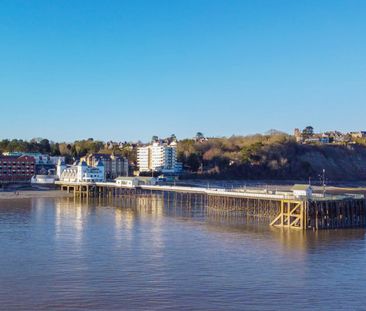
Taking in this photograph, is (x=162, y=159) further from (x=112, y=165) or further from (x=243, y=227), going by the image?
(x=243, y=227)

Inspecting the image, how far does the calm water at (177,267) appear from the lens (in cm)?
1955

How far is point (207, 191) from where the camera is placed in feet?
167

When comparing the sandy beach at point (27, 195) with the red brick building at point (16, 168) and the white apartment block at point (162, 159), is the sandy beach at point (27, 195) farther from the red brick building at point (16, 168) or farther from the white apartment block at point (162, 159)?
the white apartment block at point (162, 159)

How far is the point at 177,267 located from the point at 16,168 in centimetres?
7159

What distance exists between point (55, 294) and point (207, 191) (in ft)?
104

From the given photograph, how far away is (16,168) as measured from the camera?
90.6 m

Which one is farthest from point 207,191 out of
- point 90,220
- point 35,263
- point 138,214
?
point 35,263

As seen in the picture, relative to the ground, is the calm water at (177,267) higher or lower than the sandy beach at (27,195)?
lower

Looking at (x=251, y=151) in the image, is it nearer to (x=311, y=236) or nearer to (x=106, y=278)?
(x=311, y=236)

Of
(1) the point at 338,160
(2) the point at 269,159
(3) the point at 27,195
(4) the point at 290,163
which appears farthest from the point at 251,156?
(3) the point at 27,195

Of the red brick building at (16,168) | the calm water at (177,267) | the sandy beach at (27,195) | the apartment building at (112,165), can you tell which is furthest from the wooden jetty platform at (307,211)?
the apartment building at (112,165)

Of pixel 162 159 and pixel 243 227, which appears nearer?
pixel 243 227

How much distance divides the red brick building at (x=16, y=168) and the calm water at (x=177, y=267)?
5038cm

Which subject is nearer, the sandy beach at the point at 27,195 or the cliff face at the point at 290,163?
the sandy beach at the point at 27,195
